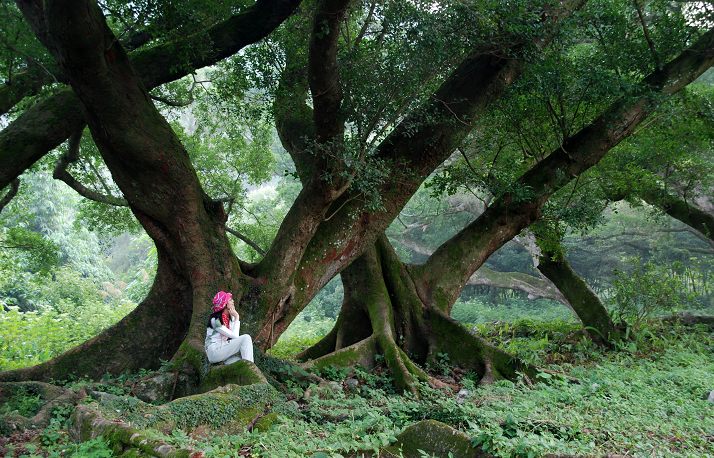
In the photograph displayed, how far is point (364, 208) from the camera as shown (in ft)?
30.5

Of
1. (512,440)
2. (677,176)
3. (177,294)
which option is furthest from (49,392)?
(677,176)

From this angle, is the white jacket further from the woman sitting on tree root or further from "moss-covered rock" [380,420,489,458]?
"moss-covered rock" [380,420,489,458]

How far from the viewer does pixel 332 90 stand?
25.3 feet

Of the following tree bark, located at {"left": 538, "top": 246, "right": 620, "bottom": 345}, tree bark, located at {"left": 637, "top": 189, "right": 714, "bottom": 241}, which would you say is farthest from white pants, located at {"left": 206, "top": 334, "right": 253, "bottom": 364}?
tree bark, located at {"left": 637, "top": 189, "right": 714, "bottom": 241}

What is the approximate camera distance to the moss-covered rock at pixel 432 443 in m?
4.27

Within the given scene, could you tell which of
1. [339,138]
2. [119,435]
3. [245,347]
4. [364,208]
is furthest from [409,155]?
[119,435]

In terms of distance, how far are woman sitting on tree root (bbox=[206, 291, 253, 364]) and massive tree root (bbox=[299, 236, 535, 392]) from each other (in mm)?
2462

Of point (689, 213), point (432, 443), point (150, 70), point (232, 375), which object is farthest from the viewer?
point (689, 213)

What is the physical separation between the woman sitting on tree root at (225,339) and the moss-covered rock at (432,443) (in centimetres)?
292

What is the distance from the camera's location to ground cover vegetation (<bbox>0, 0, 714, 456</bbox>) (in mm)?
5578

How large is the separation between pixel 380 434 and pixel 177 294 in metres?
5.17

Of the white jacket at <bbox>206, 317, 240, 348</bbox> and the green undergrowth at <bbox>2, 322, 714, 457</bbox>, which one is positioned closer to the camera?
the green undergrowth at <bbox>2, 322, 714, 457</bbox>

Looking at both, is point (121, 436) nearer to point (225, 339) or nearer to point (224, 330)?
point (224, 330)

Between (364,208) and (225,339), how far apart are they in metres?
3.12
